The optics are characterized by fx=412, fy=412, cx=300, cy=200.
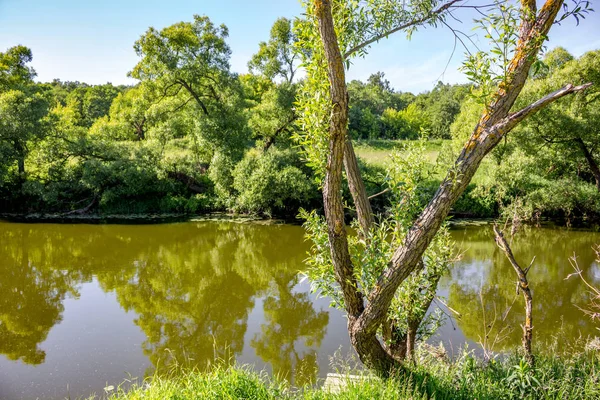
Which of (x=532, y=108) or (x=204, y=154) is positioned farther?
(x=204, y=154)

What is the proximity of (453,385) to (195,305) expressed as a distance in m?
Result: 5.04

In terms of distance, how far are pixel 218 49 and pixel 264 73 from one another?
6.27ft

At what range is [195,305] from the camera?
A: 7.33 meters

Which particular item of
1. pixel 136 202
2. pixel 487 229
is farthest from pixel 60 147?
pixel 487 229

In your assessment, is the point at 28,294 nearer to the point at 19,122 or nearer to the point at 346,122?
the point at 346,122

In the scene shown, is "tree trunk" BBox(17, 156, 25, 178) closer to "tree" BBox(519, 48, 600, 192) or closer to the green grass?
the green grass

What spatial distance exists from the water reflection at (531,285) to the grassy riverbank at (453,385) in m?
0.52

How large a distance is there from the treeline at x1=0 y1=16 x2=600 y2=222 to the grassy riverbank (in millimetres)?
9794

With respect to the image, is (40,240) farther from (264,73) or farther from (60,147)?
(264,73)

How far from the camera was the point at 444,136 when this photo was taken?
31.0m

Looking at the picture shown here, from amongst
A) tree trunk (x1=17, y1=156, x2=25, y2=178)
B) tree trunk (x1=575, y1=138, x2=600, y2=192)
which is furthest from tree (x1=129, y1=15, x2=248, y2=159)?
tree trunk (x1=575, y1=138, x2=600, y2=192)

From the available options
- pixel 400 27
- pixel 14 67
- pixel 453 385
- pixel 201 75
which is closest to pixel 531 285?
pixel 453 385

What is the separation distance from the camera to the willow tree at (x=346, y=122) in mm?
2719

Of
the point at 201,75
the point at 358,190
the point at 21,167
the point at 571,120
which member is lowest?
the point at 358,190
